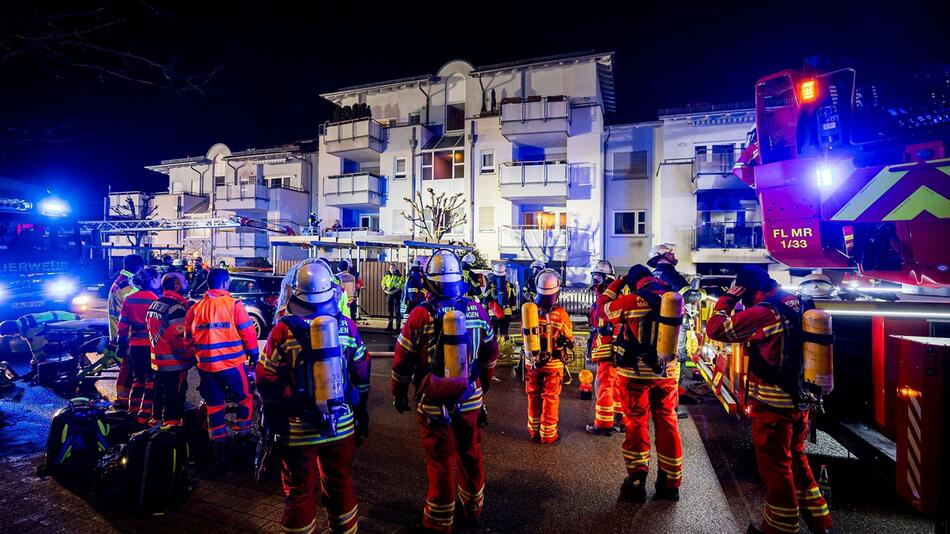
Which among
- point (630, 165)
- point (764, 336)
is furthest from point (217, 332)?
point (630, 165)

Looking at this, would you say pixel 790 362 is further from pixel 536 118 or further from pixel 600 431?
pixel 536 118

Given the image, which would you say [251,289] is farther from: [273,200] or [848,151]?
[273,200]

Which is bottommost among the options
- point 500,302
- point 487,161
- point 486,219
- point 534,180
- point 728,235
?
point 500,302

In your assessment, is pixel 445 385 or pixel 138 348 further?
pixel 138 348

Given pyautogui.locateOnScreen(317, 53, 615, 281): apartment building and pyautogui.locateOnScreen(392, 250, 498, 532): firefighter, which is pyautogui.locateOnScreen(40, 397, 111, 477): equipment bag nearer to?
pyautogui.locateOnScreen(392, 250, 498, 532): firefighter

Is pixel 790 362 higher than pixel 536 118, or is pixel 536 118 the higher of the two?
pixel 536 118

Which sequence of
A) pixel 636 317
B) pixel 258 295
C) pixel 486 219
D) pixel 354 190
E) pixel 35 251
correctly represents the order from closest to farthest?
pixel 636 317, pixel 35 251, pixel 258 295, pixel 486 219, pixel 354 190

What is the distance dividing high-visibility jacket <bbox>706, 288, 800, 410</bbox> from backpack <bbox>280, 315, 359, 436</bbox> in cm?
294

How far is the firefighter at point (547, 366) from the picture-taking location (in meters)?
5.16

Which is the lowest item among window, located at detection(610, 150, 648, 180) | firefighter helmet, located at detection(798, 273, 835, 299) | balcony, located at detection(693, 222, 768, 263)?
firefighter helmet, located at detection(798, 273, 835, 299)

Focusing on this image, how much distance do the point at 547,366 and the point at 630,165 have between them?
21932mm

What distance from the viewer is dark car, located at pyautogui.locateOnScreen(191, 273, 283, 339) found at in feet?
33.3

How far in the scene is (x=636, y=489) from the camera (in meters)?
3.89

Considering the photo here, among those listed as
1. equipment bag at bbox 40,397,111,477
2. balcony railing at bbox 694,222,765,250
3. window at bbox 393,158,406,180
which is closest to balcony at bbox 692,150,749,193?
balcony railing at bbox 694,222,765,250
